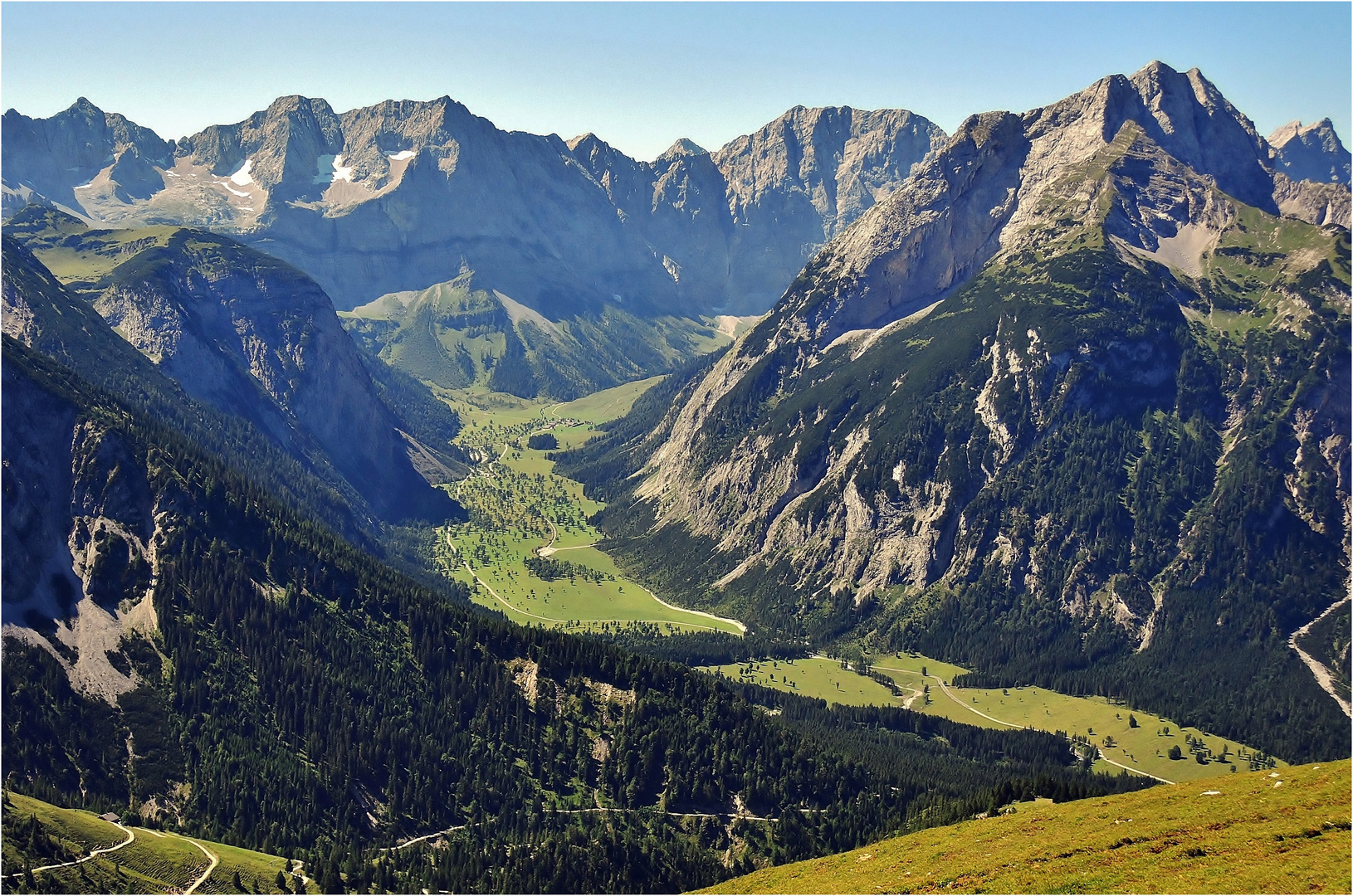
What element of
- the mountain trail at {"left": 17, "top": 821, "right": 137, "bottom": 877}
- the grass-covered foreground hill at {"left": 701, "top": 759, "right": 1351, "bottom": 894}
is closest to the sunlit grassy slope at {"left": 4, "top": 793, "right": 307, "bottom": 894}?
the mountain trail at {"left": 17, "top": 821, "right": 137, "bottom": 877}

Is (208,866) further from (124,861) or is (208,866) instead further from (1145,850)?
(1145,850)

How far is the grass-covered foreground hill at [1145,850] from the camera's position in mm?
96312

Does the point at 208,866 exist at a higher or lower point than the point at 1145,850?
lower

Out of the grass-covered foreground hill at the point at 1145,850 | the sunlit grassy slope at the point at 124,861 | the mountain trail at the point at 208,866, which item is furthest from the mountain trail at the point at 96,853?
the grass-covered foreground hill at the point at 1145,850

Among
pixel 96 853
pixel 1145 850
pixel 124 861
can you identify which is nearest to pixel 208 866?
pixel 124 861

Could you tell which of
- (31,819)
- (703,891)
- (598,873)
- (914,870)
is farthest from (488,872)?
(914,870)

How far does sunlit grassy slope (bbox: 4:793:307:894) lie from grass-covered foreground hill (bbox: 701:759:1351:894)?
67.9m

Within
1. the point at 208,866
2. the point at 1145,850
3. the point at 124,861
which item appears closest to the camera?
the point at 1145,850

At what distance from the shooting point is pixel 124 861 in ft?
511

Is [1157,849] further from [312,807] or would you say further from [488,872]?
[312,807]

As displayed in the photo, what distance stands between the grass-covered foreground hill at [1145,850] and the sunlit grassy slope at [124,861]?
67.9m

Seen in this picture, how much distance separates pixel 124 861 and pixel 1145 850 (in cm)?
12541

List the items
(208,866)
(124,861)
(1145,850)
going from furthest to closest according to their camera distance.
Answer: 1. (208,866)
2. (124,861)
3. (1145,850)

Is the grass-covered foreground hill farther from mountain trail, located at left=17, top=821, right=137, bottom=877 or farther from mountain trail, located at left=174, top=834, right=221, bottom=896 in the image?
mountain trail, located at left=17, top=821, right=137, bottom=877
